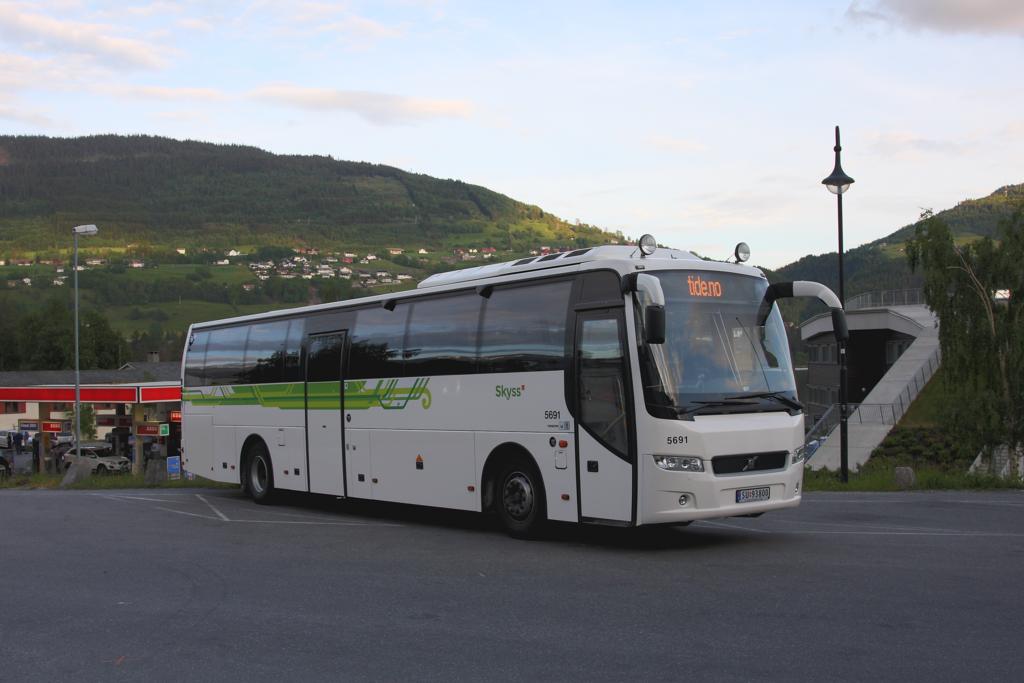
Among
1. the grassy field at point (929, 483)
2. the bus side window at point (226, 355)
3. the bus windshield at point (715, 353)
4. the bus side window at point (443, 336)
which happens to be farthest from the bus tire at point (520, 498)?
the grassy field at point (929, 483)

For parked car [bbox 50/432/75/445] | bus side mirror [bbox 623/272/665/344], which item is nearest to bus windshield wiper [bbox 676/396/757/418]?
bus side mirror [bbox 623/272/665/344]

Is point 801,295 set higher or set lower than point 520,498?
higher

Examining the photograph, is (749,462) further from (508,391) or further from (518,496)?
(508,391)

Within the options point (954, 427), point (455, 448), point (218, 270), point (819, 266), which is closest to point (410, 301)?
point (455, 448)

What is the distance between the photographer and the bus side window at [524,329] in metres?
12.6

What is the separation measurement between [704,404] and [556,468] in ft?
6.46

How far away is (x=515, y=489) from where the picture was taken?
1318 cm

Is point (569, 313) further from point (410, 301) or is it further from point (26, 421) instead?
point (26, 421)

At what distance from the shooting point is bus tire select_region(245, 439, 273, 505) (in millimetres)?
18891

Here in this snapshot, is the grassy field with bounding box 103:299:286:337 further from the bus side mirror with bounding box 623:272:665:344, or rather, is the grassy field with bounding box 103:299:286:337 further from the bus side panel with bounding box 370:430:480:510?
the bus side mirror with bounding box 623:272:665:344

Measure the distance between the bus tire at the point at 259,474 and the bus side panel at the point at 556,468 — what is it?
724 centimetres

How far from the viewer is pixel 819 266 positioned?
175 meters

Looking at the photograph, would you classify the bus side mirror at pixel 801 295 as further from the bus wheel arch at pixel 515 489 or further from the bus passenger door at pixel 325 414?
the bus passenger door at pixel 325 414

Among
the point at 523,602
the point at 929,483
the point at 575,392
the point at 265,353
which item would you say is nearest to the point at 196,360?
the point at 265,353
